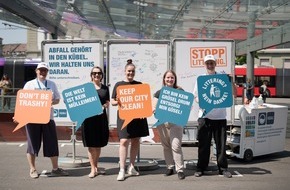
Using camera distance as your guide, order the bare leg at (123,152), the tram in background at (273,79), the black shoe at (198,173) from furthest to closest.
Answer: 1. the tram in background at (273,79)
2. the black shoe at (198,173)
3. the bare leg at (123,152)

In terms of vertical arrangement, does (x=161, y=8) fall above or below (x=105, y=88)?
above

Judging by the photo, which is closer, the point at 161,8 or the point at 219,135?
the point at 219,135

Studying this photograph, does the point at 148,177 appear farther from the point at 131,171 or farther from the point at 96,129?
the point at 96,129

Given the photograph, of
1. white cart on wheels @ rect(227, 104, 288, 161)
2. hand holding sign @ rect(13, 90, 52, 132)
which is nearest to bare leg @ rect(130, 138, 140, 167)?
hand holding sign @ rect(13, 90, 52, 132)

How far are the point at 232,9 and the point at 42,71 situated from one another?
12136mm

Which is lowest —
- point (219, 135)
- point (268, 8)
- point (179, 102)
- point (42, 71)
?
point (219, 135)

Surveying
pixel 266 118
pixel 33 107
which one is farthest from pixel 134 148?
pixel 266 118

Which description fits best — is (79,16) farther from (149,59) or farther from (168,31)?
(149,59)

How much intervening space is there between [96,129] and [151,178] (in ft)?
3.82

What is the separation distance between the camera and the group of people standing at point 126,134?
23.8 ft

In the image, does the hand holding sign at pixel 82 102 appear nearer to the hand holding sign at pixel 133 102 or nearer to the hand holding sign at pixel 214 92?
the hand holding sign at pixel 133 102

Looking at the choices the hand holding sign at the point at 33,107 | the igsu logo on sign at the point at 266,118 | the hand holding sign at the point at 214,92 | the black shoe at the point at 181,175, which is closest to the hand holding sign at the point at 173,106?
the hand holding sign at the point at 214,92

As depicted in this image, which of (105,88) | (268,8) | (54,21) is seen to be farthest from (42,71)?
(54,21)

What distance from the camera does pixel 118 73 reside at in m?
8.30
